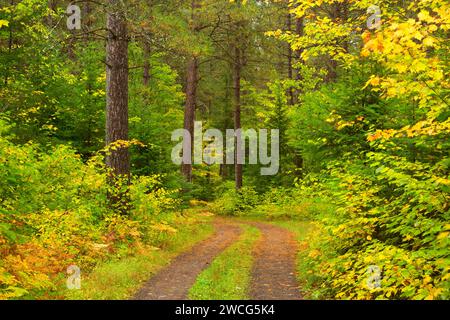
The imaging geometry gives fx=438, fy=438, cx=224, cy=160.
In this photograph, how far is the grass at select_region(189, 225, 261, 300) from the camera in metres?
8.34

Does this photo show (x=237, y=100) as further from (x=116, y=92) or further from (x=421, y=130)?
(x=421, y=130)

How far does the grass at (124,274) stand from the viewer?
7.99 m

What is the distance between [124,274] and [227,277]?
2.24 m

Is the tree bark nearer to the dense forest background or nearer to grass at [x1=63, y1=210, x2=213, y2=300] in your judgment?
the dense forest background

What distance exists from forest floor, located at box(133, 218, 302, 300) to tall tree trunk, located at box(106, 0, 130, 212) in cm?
313

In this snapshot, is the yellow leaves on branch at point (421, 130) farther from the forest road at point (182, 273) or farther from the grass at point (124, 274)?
the grass at point (124, 274)

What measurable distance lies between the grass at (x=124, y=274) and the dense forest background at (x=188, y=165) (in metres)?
0.32

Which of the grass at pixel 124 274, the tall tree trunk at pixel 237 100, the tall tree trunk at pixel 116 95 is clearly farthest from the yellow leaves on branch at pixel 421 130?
the tall tree trunk at pixel 237 100

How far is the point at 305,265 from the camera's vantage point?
35.3 feet

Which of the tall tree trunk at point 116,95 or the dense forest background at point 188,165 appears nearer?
the dense forest background at point 188,165

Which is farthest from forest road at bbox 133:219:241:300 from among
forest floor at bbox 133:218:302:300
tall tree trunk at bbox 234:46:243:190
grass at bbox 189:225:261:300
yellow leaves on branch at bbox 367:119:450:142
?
tall tree trunk at bbox 234:46:243:190
